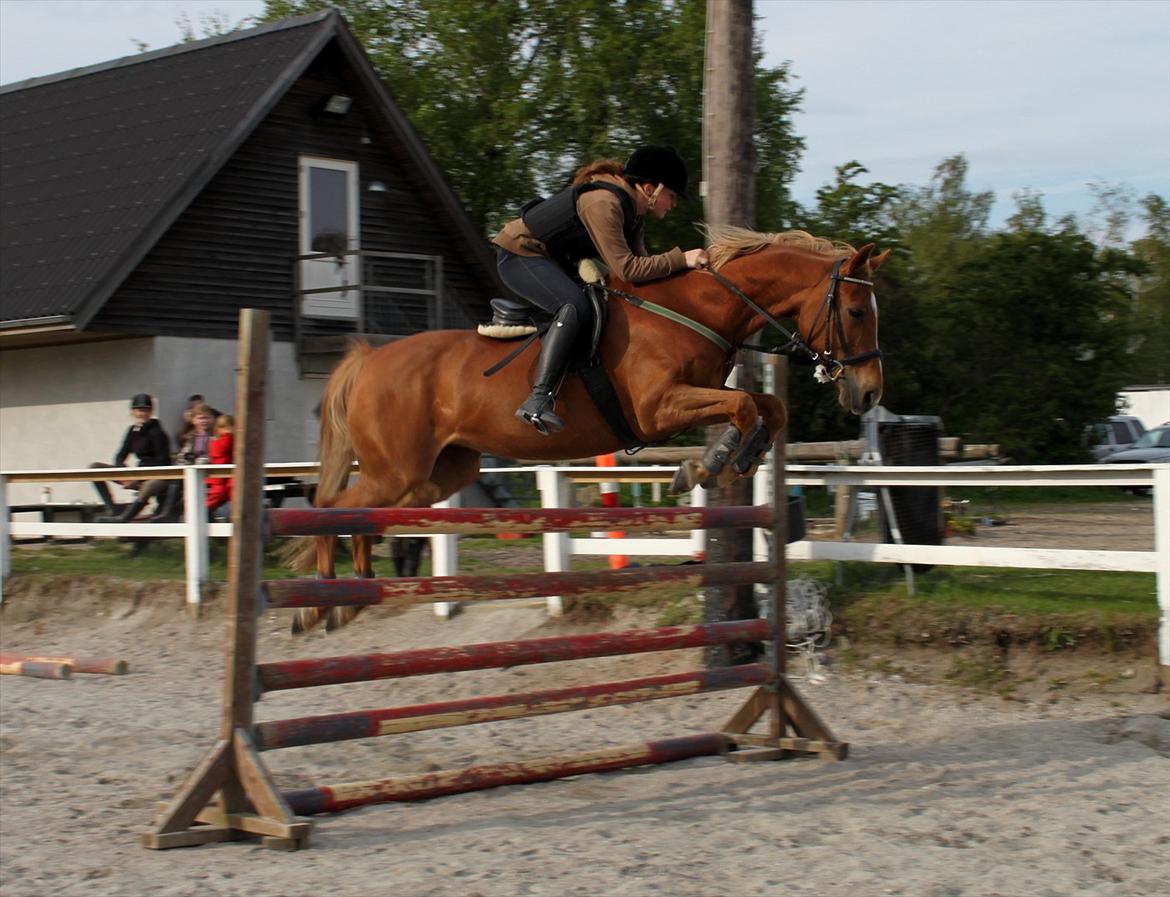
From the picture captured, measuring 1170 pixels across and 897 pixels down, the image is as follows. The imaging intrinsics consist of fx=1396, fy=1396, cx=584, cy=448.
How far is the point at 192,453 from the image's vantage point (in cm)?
1288

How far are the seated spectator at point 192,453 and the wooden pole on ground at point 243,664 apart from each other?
25.0 feet

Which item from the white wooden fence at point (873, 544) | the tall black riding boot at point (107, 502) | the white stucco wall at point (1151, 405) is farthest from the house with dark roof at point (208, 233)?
the white stucco wall at point (1151, 405)

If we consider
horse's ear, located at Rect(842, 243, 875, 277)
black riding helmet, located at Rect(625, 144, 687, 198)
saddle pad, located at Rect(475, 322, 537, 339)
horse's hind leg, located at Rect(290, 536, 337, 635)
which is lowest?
horse's hind leg, located at Rect(290, 536, 337, 635)

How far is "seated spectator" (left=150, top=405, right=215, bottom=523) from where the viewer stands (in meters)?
12.4

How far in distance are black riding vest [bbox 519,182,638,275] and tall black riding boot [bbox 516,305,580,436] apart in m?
0.44

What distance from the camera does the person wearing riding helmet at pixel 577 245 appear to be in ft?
21.3

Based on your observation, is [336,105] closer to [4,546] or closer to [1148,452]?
[4,546]

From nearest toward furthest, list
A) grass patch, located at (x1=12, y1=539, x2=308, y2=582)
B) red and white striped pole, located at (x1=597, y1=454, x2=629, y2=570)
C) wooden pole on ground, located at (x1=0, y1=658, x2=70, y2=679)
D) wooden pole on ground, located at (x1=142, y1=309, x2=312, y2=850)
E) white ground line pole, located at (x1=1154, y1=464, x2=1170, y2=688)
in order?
wooden pole on ground, located at (x1=142, y1=309, x2=312, y2=850), white ground line pole, located at (x1=1154, y1=464, x2=1170, y2=688), wooden pole on ground, located at (x1=0, y1=658, x2=70, y2=679), red and white striped pole, located at (x1=597, y1=454, x2=629, y2=570), grass patch, located at (x1=12, y1=539, x2=308, y2=582)

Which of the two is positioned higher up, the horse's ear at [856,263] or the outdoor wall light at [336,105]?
the outdoor wall light at [336,105]

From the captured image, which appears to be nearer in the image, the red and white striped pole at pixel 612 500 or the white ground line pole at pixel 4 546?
the red and white striped pole at pixel 612 500

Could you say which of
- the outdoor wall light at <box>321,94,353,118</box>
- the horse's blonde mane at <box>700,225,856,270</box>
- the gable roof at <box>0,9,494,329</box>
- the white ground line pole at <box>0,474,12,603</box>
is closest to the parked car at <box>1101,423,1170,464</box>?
the gable roof at <box>0,9,494,329</box>

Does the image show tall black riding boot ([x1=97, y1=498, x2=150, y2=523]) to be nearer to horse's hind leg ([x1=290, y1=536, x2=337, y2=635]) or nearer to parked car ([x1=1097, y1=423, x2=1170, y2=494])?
horse's hind leg ([x1=290, y1=536, x2=337, y2=635])

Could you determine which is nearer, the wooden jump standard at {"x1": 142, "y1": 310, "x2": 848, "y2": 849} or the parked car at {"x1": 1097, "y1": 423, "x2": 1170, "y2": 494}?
the wooden jump standard at {"x1": 142, "y1": 310, "x2": 848, "y2": 849}

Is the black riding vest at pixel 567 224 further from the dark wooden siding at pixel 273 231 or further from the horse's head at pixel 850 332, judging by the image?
the dark wooden siding at pixel 273 231
